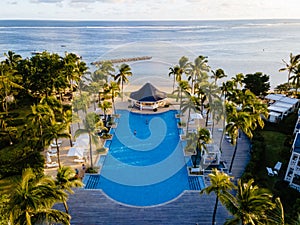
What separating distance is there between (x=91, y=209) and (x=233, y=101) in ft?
77.8

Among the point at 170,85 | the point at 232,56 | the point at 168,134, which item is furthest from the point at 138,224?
the point at 232,56

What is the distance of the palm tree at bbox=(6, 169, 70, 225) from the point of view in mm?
14633

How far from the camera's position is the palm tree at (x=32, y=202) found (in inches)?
576

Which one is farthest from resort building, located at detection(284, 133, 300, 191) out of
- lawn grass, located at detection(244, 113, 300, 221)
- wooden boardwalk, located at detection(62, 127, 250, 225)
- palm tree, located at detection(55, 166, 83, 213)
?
palm tree, located at detection(55, 166, 83, 213)

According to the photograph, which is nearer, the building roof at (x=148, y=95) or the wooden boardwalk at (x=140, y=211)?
the wooden boardwalk at (x=140, y=211)

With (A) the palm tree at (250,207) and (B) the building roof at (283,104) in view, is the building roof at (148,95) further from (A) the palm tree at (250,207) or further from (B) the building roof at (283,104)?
(A) the palm tree at (250,207)

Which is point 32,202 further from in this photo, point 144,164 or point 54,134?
point 144,164

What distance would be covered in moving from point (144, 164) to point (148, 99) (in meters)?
17.8

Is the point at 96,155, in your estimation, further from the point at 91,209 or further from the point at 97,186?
the point at 91,209

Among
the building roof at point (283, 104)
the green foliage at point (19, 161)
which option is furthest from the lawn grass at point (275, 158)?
the green foliage at point (19, 161)

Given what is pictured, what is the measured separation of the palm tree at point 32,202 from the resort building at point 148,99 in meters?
31.3

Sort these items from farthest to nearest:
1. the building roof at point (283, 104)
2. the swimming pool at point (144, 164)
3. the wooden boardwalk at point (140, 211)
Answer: the building roof at point (283, 104) → the swimming pool at point (144, 164) → the wooden boardwalk at point (140, 211)

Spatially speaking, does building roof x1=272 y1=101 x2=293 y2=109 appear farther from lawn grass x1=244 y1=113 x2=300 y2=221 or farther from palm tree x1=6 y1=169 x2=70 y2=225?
palm tree x1=6 y1=169 x2=70 y2=225

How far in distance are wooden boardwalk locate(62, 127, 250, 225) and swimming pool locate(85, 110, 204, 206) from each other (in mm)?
1002
